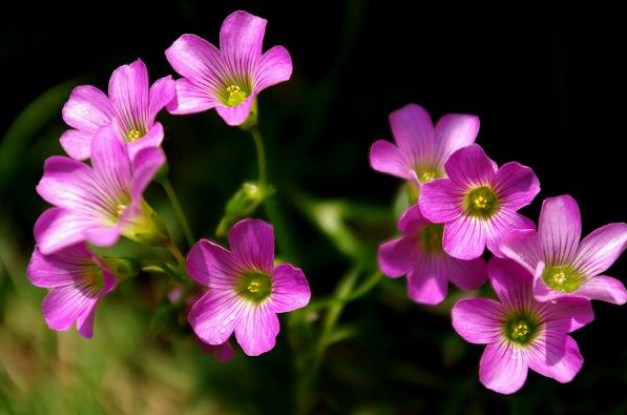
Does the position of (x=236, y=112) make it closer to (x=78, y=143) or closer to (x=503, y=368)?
(x=78, y=143)

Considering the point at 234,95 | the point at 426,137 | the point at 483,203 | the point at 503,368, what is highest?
the point at 234,95

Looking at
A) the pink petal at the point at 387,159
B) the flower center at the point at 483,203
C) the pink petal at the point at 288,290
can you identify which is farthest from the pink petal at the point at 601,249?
the pink petal at the point at 288,290

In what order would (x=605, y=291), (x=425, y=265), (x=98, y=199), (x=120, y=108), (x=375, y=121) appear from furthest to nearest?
(x=375, y=121), (x=425, y=265), (x=120, y=108), (x=98, y=199), (x=605, y=291)

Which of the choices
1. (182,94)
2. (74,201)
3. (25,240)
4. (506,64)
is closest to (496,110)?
(506,64)

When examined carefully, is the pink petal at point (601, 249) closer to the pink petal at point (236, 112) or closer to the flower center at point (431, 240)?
the flower center at point (431, 240)

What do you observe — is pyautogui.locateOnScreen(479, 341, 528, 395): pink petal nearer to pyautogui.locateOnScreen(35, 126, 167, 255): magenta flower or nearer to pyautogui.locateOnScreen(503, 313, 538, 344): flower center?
pyautogui.locateOnScreen(503, 313, 538, 344): flower center

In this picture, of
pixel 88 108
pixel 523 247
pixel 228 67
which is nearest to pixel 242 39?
pixel 228 67
